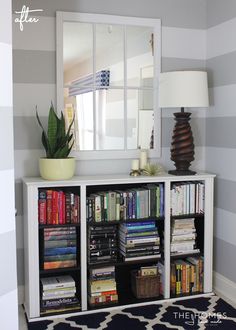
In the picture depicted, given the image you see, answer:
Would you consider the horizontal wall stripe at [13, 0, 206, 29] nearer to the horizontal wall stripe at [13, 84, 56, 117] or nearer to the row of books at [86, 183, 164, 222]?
the horizontal wall stripe at [13, 84, 56, 117]

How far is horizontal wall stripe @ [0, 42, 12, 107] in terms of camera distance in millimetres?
1565

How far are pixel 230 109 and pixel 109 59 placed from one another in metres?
0.95

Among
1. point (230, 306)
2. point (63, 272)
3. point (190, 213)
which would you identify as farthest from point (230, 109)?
point (63, 272)

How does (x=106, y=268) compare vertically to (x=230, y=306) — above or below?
above

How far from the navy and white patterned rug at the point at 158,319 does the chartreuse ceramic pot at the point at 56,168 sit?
92cm

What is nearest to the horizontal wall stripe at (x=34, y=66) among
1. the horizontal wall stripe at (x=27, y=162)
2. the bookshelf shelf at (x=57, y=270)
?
the horizontal wall stripe at (x=27, y=162)

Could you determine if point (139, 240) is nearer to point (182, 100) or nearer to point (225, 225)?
point (225, 225)

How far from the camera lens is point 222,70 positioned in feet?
10.6

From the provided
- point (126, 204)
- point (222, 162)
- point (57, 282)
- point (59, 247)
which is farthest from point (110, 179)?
point (222, 162)

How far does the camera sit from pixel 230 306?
119 inches

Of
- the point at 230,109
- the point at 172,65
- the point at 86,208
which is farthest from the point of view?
the point at 172,65

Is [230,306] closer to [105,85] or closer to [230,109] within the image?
[230,109]

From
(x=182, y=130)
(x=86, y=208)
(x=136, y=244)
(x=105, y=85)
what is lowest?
(x=136, y=244)

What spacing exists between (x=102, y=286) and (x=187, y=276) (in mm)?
646
